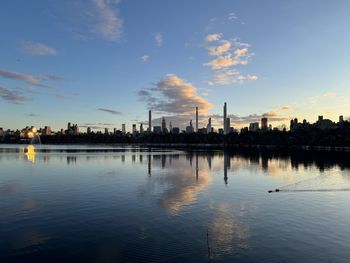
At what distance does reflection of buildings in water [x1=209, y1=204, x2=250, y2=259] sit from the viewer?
2682 centimetres

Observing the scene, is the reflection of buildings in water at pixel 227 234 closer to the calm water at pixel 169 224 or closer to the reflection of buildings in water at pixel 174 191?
the calm water at pixel 169 224

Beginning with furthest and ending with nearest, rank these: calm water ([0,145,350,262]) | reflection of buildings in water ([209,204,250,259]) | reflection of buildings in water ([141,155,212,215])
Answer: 1. reflection of buildings in water ([141,155,212,215])
2. reflection of buildings in water ([209,204,250,259])
3. calm water ([0,145,350,262])

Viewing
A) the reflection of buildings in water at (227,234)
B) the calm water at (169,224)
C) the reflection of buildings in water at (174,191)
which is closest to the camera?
the calm water at (169,224)

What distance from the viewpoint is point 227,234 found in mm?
30891

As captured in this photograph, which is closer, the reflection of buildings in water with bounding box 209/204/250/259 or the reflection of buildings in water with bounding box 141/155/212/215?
the reflection of buildings in water with bounding box 209/204/250/259

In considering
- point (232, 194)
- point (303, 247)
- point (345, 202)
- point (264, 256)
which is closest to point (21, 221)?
point (264, 256)

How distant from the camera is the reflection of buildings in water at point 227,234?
26822 millimetres

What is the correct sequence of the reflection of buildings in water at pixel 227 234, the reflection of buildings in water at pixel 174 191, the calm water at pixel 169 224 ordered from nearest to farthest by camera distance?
the calm water at pixel 169 224 → the reflection of buildings in water at pixel 227 234 → the reflection of buildings in water at pixel 174 191

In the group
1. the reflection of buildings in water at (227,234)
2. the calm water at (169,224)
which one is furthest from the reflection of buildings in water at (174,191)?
the reflection of buildings in water at (227,234)

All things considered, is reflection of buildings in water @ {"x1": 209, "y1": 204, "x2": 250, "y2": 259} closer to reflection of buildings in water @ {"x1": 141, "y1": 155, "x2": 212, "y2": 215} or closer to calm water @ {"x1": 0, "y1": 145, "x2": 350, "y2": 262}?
calm water @ {"x1": 0, "y1": 145, "x2": 350, "y2": 262}

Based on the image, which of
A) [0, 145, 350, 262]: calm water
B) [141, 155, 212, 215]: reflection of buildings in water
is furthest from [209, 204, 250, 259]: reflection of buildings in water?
[141, 155, 212, 215]: reflection of buildings in water

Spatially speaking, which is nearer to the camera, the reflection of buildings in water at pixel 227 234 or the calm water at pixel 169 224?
the calm water at pixel 169 224

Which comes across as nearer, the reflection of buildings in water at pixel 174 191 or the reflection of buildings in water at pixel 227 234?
the reflection of buildings in water at pixel 227 234

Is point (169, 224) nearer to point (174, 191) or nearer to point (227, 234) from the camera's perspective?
point (227, 234)
